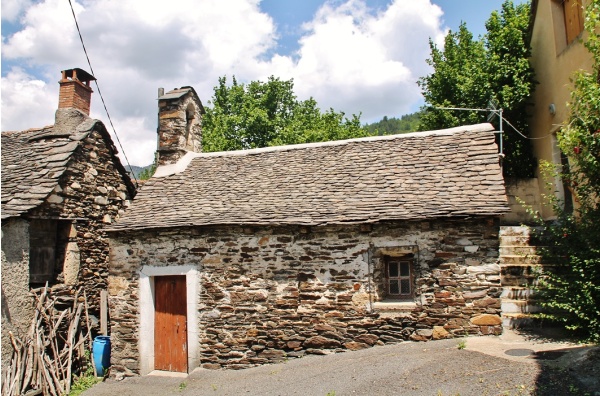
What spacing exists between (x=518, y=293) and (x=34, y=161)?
10877 millimetres

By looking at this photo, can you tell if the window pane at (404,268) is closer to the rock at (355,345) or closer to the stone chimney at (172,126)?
the rock at (355,345)

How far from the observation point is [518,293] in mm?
8773

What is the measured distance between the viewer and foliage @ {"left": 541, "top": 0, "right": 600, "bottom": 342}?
7.20 meters

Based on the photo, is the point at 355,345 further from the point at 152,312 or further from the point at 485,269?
the point at 152,312

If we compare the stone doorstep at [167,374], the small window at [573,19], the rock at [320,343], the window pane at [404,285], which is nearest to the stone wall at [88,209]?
the stone doorstep at [167,374]

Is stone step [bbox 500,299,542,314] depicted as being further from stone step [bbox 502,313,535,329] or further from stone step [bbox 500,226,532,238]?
stone step [bbox 500,226,532,238]

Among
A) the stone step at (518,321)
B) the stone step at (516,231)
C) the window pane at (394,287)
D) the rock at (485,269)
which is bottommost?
the stone step at (518,321)

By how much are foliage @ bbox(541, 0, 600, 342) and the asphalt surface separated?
0.61 meters

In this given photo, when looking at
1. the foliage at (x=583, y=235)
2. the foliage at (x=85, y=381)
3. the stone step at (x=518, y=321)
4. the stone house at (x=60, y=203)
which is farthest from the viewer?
the foliage at (x=85, y=381)

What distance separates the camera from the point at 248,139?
27703 millimetres

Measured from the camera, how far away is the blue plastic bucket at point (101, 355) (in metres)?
9.95

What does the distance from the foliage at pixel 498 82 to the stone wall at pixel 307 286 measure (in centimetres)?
818

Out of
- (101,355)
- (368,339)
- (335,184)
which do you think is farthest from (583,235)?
(101,355)

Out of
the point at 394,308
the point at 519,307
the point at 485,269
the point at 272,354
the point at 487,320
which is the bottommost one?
the point at 272,354
